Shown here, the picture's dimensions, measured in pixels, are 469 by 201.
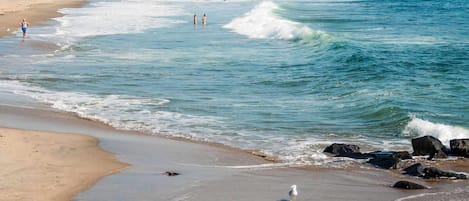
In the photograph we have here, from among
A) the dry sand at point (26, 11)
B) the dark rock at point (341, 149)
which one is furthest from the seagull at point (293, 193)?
the dry sand at point (26, 11)

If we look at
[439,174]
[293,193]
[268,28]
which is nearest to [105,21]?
[268,28]

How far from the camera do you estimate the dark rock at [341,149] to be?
46.6 ft

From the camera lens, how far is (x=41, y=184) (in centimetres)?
1142

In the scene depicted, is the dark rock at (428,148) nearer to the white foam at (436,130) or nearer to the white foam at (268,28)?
the white foam at (436,130)

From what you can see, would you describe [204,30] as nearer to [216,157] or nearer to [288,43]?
[288,43]

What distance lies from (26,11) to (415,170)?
158ft

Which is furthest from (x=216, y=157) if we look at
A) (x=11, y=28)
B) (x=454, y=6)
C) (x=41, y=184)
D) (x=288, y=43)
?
(x=454, y=6)

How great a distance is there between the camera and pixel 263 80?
24812 mm

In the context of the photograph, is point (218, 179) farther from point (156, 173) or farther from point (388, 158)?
point (388, 158)

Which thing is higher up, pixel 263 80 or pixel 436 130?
pixel 263 80

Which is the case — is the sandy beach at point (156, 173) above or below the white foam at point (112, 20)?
below

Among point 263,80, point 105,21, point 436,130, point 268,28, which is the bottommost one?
point 436,130

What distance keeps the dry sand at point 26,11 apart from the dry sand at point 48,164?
25.3m

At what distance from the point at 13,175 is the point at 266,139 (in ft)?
18.8
